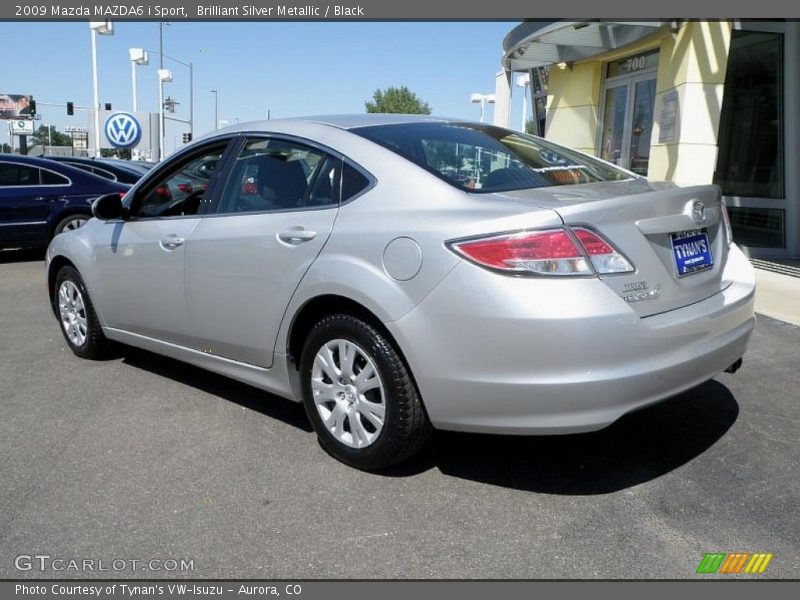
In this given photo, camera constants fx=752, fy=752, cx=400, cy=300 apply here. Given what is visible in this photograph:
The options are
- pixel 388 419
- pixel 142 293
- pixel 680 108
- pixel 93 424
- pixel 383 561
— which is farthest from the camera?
pixel 680 108

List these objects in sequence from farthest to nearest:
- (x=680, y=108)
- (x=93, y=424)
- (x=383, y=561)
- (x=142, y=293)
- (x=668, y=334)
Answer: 1. (x=680, y=108)
2. (x=142, y=293)
3. (x=93, y=424)
4. (x=668, y=334)
5. (x=383, y=561)

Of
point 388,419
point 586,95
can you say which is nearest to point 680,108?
point 586,95

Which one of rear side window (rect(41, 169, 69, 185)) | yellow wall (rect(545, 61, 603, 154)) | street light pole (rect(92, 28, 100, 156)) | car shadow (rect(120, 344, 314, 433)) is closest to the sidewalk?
car shadow (rect(120, 344, 314, 433))

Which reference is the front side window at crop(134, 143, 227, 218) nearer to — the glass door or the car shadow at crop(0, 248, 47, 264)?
the car shadow at crop(0, 248, 47, 264)

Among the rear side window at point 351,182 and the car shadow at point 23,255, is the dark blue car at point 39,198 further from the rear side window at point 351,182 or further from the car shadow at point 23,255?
the rear side window at point 351,182

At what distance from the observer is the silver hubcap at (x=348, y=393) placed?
3262 millimetres

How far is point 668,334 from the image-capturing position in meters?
2.95

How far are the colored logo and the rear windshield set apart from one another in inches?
65.1

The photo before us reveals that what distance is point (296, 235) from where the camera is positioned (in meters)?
3.49

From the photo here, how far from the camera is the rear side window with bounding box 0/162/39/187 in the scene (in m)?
10.4

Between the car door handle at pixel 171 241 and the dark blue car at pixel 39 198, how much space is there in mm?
6952

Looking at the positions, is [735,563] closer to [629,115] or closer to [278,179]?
[278,179]

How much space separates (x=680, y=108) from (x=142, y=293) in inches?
320

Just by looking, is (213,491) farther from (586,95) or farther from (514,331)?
(586,95)
